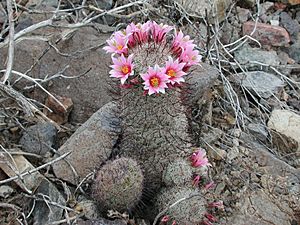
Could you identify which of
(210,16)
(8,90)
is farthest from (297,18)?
(8,90)

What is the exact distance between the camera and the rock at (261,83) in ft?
14.5

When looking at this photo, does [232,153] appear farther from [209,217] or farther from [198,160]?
[209,217]

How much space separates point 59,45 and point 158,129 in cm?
133

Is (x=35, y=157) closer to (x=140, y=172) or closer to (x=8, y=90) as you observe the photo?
(x=8, y=90)

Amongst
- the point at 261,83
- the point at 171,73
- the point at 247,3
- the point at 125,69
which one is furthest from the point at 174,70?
the point at 247,3

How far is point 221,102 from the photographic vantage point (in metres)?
4.37

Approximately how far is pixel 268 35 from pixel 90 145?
6.68 feet

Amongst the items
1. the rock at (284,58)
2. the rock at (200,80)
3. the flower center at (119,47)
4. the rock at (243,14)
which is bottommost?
the rock at (284,58)

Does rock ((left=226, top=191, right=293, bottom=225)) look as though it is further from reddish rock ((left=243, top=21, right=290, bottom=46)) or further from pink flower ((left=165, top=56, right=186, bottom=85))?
reddish rock ((left=243, top=21, right=290, bottom=46))

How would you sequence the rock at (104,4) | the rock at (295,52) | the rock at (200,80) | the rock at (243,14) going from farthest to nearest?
the rock at (243,14) → the rock at (295,52) → the rock at (104,4) → the rock at (200,80)

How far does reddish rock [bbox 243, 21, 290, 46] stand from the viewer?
4.97 meters

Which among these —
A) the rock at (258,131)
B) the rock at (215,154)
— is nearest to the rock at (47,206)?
the rock at (215,154)

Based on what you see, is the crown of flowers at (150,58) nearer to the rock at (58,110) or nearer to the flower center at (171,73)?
the flower center at (171,73)

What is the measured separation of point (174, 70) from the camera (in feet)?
10.2
